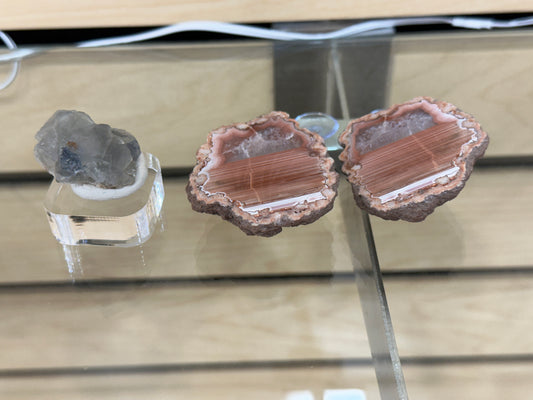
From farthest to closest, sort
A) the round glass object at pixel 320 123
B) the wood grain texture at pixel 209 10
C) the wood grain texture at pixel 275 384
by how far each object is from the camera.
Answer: the wood grain texture at pixel 209 10 → the round glass object at pixel 320 123 → the wood grain texture at pixel 275 384

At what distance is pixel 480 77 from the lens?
2.87ft

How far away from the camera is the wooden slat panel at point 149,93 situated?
0.79 metres

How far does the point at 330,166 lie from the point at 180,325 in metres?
0.23

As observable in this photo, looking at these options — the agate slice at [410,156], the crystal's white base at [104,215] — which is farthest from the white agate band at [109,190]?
the agate slice at [410,156]

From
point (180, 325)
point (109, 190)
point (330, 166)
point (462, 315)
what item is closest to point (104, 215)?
point (109, 190)

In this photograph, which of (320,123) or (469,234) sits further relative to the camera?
(320,123)

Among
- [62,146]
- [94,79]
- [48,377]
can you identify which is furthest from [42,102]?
[48,377]

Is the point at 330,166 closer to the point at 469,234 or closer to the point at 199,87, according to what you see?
the point at 469,234

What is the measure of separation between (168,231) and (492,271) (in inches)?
13.9

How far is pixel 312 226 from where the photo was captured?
672mm

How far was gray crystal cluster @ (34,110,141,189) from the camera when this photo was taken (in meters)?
0.59

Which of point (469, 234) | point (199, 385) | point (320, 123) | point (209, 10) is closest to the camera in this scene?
point (199, 385)

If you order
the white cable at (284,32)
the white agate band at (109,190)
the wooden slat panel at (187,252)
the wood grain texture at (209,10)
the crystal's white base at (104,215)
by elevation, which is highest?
the wood grain texture at (209,10)

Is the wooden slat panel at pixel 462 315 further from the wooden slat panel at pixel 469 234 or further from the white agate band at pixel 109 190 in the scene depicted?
the white agate band at pixel 109 190
